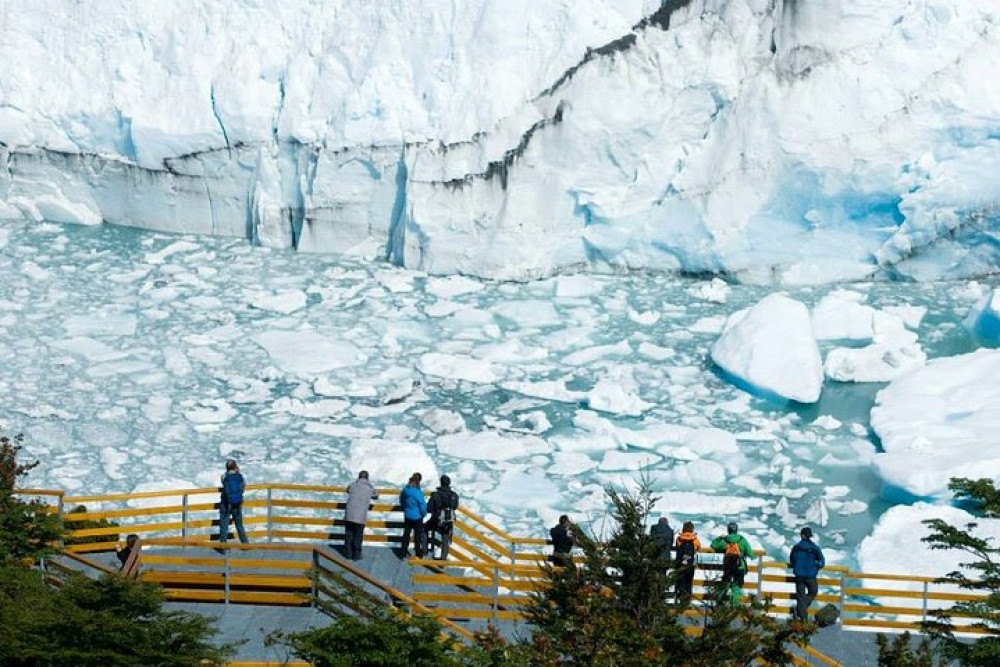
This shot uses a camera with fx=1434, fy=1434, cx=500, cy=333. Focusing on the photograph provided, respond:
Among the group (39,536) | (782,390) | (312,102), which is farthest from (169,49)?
(39,536)

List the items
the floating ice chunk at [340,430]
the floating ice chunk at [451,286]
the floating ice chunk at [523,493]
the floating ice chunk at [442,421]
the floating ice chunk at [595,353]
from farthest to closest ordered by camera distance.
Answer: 1. the floating ice chunk at [451,286]
2. the floating ice chunk at [595,353]
3. the floating ice chunk at [442,421]
4. the floating ice chunk at [340,430]
5. the floating ice chunk at [523,493]

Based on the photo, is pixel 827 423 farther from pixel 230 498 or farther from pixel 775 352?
pixel 230 498

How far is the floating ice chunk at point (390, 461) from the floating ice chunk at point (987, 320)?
8.65 meters

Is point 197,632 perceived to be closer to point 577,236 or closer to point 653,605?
point 653,605

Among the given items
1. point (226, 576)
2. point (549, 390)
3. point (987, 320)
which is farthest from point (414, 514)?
point (987, 320)

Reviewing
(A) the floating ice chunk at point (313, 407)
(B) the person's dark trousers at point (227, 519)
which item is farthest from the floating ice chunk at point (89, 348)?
(B) the person's dark trousers at point (227, 519)

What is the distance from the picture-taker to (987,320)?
2067 centimetres

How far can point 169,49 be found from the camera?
80.3ft

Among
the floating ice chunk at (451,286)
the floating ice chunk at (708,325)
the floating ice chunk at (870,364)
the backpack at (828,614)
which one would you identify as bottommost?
the backpack at (828,614)

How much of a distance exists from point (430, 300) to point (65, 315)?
5.38 meters

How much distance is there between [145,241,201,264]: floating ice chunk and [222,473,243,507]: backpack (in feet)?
39.1

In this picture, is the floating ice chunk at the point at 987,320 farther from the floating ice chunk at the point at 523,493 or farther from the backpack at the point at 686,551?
the backpack at the point at 686,551

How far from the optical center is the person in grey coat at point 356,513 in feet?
37.2

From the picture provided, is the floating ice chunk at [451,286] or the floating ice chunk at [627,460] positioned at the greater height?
the floating ice chunk at [451,286]
